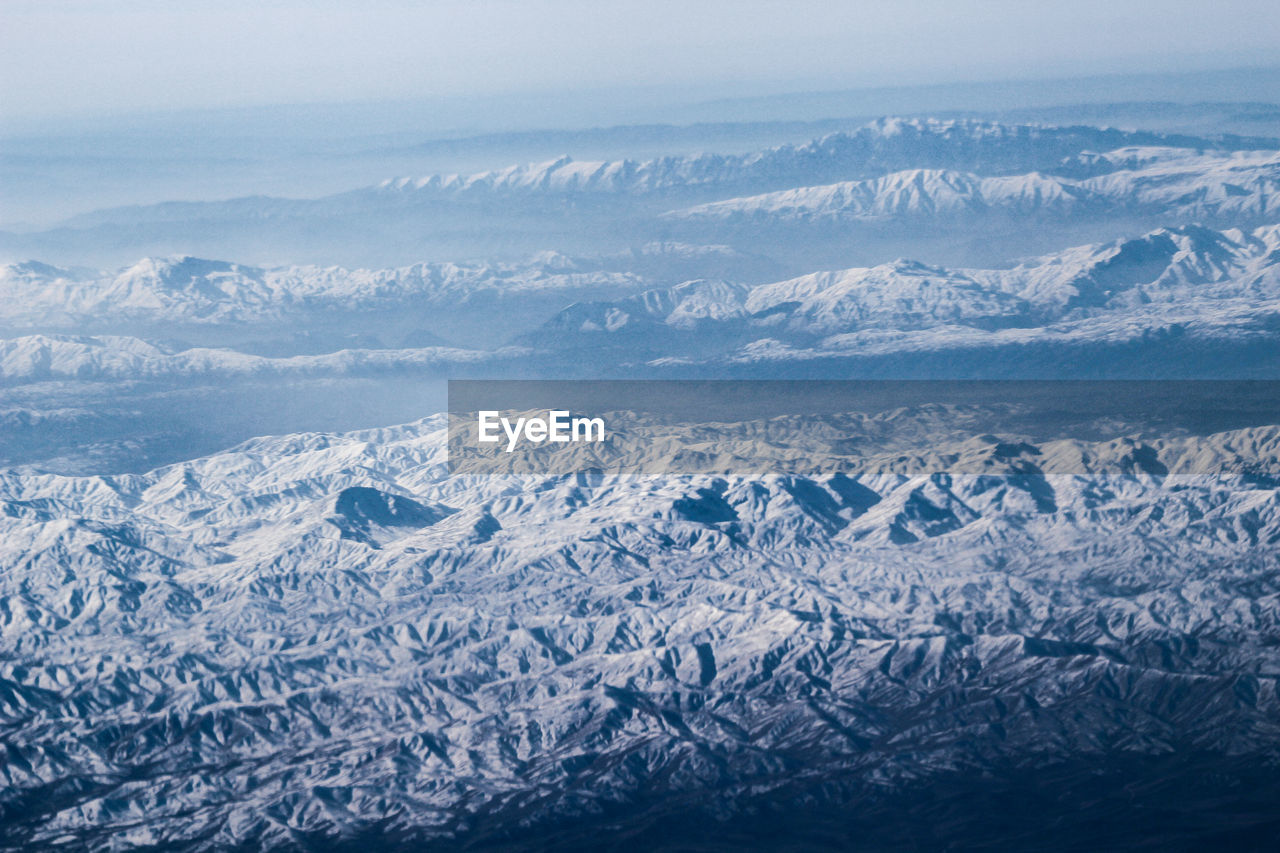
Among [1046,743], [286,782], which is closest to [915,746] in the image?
[1046,743]

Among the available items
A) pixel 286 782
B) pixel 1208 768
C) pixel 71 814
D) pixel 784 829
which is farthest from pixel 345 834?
pixel 1208 768

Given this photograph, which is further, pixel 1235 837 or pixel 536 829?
pixel 536 829

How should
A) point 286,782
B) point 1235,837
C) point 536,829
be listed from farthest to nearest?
point 286,782
point 536,829
point 1235,837

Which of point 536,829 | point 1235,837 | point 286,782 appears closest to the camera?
point 1235,837

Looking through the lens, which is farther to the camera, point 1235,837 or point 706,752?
point 706,752

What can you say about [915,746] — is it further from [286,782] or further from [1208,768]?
[286,782]

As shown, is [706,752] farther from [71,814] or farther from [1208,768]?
[71,814]

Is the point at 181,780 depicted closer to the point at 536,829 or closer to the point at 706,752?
the point at 536,829

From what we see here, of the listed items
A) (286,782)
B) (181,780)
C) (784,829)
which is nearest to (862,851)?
(784,829)
